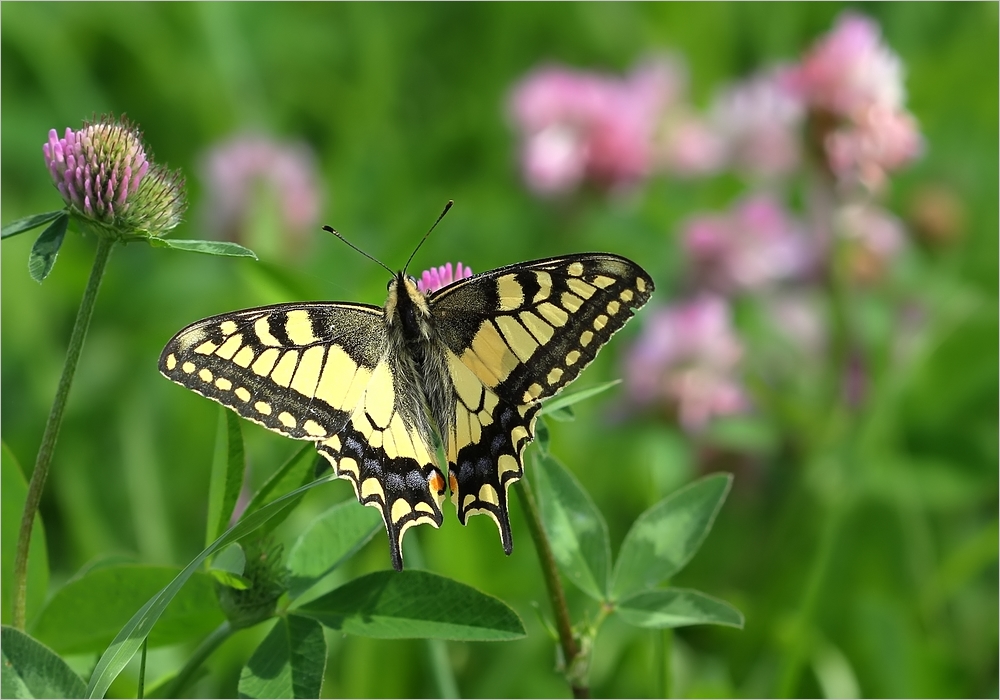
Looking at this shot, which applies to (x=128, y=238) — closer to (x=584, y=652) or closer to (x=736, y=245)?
(x=584, y=652)

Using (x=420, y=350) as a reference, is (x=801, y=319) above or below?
above

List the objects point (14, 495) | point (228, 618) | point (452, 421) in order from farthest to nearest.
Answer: point (452, 421)
point (14, 495)
point (228, 618)

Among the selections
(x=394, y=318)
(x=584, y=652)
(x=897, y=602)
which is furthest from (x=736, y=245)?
(x=584, y=652)

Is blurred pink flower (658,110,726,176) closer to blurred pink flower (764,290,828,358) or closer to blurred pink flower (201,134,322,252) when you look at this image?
blurred pink flower (764,290,828,358)

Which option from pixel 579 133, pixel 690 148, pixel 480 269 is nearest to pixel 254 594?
pixel 480 269

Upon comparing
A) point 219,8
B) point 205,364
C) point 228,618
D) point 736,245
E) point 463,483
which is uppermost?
point 219,8

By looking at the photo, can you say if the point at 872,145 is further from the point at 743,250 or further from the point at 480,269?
the point at 480,269

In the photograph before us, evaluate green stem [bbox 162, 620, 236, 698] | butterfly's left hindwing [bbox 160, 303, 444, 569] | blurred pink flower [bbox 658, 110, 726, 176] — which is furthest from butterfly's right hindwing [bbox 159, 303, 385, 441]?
blurred pink flower [bbox 658, 110, 726, 176]
